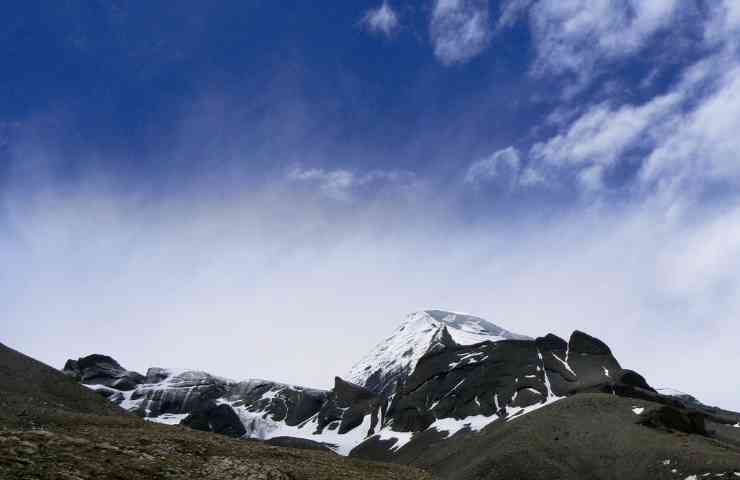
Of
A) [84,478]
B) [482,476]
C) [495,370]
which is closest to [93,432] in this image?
[84,478]

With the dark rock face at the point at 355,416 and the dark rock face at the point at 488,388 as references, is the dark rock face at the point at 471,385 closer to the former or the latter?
the dark rock face at the point at 488,388

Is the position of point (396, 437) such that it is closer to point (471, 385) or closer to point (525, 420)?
point (471, 385)

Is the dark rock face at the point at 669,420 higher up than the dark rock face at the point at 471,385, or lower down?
lower down

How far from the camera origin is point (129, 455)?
2211 centimetres

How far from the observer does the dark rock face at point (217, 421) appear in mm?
189125

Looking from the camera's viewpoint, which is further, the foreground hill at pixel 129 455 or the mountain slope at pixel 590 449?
the mountain slope at pixel 590 449

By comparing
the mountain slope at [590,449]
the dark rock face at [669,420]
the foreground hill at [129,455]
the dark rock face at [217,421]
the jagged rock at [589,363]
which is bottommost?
the foreground hill at [129,455]

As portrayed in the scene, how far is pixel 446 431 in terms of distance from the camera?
132125 millimetres

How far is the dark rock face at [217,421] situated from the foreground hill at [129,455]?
153m

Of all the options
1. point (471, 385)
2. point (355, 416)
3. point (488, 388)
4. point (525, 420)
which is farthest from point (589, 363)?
point (355, 416)

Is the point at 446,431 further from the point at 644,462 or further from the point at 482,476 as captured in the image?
the point at 644,462

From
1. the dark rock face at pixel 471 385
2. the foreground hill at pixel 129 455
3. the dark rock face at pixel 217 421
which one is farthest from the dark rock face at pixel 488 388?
the foreground hill at pixel 129 455

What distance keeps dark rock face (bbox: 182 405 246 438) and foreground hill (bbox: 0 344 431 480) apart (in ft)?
503

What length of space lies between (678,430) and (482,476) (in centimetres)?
2750
